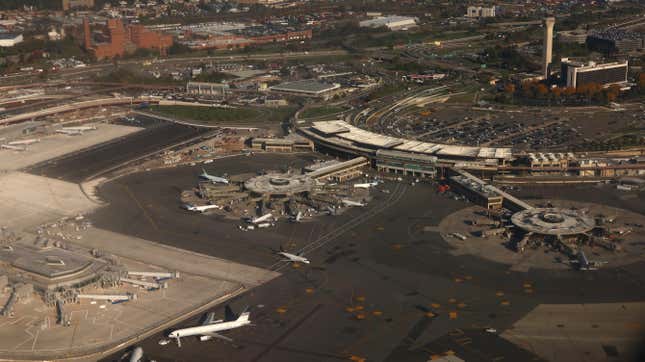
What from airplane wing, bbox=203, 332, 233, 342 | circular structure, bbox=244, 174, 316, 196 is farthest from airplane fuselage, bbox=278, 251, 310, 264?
circular structure, bbox=244, 174, 316, 196

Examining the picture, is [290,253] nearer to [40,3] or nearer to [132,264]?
[132,264]

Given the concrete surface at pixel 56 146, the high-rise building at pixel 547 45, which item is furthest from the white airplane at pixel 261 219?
the high-rise building at pixel 547 45

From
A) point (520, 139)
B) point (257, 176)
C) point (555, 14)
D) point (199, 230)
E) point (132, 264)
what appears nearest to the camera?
point (132, 264)

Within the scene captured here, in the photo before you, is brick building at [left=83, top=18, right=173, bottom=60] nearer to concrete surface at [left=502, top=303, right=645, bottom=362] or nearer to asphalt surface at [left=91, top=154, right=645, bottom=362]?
asphalt surface at [left=91, top=154, right=645, bottom=362]

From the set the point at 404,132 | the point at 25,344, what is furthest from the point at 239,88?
the point at 25,344

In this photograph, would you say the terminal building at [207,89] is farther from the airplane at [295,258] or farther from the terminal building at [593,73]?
the airplane at [295,258]
